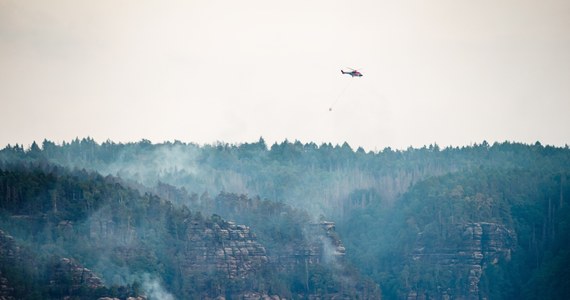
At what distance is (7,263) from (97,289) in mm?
8150

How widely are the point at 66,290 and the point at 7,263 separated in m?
5.64

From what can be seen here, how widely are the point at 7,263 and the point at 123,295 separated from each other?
413 inches

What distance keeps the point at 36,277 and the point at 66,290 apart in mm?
2887

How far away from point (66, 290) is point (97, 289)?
2.70 m

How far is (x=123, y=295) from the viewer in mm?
199500

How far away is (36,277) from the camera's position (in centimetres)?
19775

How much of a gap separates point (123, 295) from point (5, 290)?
11182mm

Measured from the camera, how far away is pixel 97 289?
7835 inches

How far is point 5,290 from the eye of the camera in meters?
194

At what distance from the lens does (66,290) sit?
19850 cm

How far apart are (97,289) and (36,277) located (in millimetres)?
5450
